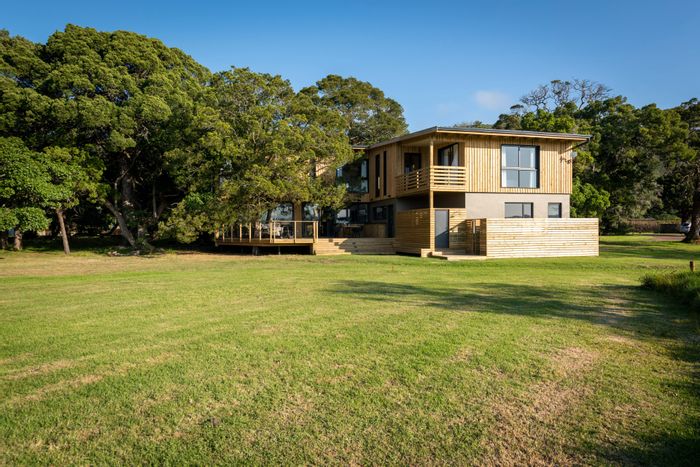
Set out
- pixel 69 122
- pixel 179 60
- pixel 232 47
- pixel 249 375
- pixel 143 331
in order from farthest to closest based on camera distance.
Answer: pixel 179 60, pixel 69 122, pixel 232 47, pixel 143 331, pixel 249 375

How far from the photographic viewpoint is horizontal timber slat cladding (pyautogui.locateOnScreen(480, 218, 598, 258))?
19125mm

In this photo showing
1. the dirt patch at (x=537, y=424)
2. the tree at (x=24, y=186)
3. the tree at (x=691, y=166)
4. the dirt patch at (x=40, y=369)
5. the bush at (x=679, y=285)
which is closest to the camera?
the dirt patch at (x=537, y=424)

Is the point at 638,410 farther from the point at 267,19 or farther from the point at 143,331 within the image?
the point at 267,19

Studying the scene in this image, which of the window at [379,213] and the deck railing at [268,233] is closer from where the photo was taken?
A: the deck railing at [268,233]

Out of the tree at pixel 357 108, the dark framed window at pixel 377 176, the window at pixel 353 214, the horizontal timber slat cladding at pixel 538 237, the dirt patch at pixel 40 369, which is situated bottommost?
the dirt patch at pixel 40 369

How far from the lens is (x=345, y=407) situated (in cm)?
342

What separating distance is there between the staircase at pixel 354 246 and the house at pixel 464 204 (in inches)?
2.0

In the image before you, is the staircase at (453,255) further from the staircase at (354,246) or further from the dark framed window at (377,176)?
the dark framed window at (377,176)

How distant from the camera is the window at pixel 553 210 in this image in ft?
75.3

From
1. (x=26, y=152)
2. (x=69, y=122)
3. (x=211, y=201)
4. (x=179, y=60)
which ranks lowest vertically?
(x=211, y=201)

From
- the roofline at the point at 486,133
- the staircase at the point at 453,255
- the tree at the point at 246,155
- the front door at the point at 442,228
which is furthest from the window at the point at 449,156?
the tree at the point at 246,155

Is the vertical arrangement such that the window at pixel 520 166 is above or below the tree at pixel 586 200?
above

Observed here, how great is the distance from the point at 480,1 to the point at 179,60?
16.5 metres

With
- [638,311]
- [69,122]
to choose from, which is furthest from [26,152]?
[638,311]
